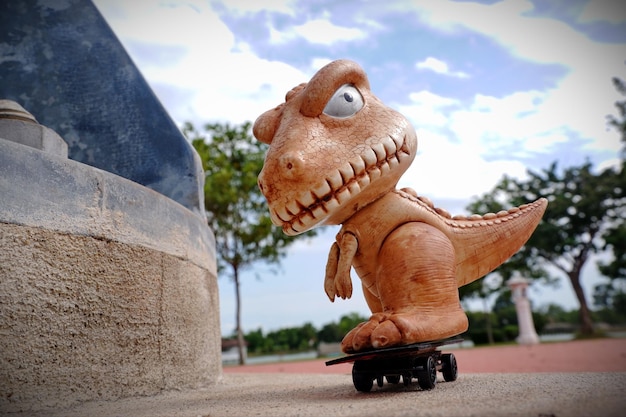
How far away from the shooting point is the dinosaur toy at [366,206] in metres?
2.43

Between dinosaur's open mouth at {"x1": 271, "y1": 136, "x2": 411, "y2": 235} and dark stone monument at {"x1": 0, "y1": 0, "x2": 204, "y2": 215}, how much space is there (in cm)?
191

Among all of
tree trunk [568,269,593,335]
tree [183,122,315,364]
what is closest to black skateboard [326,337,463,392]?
tree [183,122,315,364]

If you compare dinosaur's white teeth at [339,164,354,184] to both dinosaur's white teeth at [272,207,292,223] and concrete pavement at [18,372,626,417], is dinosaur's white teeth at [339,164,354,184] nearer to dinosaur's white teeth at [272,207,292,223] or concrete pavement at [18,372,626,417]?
dinosaur's white teeth at [272,207,292,223]

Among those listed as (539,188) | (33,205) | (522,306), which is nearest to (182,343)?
(33,205)

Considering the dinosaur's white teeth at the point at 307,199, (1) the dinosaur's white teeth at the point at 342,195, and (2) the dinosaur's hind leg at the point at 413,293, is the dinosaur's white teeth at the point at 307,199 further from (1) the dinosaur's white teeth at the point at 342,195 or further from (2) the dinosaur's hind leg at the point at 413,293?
(2) the dinosaur's hind leg at the point at 413,293

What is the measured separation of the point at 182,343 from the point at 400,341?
5.85 ft

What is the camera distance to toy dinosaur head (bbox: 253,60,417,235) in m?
2.46

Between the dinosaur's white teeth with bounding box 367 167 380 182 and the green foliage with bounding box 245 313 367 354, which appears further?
the green foliage with bounding box 245 313 367 354

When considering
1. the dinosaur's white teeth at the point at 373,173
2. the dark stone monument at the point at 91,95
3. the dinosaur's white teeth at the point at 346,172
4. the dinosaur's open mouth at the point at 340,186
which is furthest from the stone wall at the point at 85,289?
the dinosaur's white teeth at the point at 373,173

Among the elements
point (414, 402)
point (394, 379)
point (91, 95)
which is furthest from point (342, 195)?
point (91, 95)

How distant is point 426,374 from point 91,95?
4088 millimetres

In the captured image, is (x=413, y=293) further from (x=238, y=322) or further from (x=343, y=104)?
(x=238, y=322)

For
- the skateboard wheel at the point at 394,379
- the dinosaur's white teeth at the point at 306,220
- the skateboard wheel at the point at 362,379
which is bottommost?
the skateboard wheel at the point at 394,379

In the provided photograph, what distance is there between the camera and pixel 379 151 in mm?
2549
